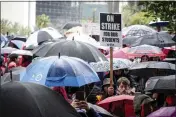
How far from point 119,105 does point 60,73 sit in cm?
87

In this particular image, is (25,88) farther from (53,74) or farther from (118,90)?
(118,90)

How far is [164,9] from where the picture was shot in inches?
386

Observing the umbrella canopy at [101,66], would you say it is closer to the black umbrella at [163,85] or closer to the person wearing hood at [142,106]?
the black umbrella at [163,85]

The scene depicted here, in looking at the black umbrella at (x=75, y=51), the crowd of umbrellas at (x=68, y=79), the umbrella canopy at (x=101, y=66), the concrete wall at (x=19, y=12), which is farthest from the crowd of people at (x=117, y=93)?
the concrete wall at (x=19, y=12)

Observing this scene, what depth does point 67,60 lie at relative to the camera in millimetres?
6754

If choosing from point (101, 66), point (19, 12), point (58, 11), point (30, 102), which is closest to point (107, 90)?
point (101, 66)

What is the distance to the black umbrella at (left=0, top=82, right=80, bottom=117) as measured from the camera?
4.08 m

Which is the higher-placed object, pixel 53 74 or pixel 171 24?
pixel 171 24

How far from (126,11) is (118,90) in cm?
6311

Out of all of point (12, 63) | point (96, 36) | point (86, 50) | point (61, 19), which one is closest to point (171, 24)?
point (86, 50)

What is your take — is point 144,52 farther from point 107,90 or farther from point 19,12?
point 19,12

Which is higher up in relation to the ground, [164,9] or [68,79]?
[164,9]

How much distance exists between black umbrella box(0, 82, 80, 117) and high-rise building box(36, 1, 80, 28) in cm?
13661

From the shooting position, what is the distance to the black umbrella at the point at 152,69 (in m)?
9.30
